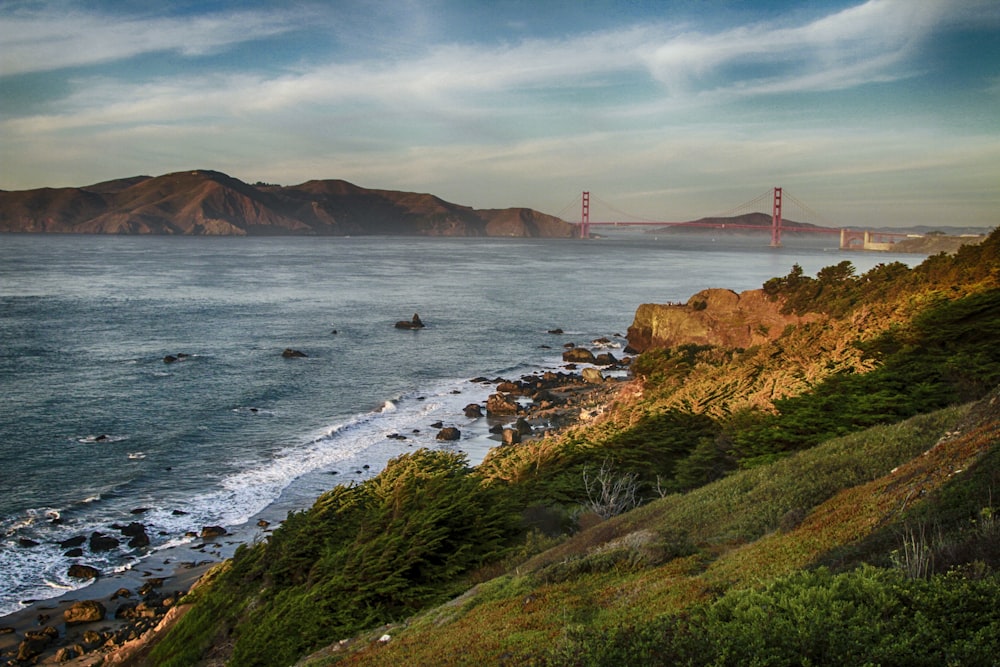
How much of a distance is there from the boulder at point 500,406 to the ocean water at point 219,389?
1.32m

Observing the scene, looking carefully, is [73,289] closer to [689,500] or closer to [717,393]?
[717,393]

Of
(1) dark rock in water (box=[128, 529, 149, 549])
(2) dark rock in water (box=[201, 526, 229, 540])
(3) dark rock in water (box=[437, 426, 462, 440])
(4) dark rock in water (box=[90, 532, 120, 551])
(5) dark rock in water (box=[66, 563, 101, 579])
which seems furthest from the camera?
(3) dark rock in water (box=[437, 426, 462, 440])

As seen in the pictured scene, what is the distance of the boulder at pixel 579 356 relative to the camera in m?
43.6

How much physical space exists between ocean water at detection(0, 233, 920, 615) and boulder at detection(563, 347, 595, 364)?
55.6 inches

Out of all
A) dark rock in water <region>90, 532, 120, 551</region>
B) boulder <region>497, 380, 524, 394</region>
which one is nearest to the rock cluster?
dark rock in water <region>90, 532, 120, 551</region>

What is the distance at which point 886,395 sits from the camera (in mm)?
15828

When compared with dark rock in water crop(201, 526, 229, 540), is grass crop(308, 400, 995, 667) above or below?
above

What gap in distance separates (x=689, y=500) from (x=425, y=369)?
30608mm

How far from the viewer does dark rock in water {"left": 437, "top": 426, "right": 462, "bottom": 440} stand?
28484 millimetres

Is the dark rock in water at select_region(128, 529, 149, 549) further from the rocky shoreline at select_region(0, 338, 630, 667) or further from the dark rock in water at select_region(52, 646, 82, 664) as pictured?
the dark rock in water at select_region(52, 646, 82, 664)

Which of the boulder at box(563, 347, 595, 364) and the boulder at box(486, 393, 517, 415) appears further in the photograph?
the boulder at box(563, 347, 595, 364)

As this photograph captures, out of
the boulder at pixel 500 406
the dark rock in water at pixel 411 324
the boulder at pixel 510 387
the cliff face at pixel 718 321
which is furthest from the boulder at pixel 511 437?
the dark rock in water at pixel 411 324

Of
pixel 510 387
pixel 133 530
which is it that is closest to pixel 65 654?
pixel 133 530

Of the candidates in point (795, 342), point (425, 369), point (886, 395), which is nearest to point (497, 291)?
point (425, 369)
